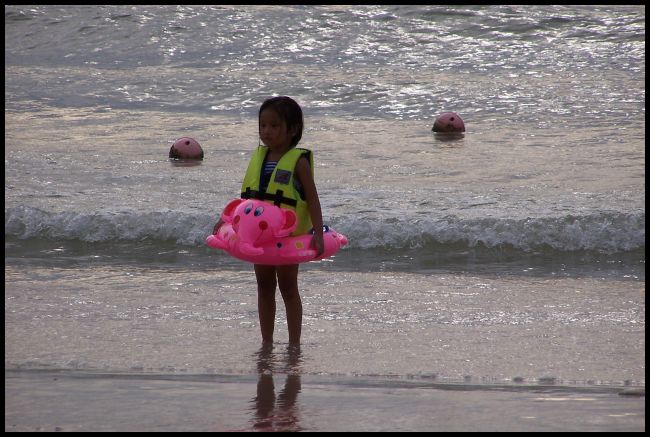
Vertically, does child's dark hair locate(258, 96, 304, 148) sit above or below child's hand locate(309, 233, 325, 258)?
above

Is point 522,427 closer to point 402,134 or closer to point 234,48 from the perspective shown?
point 402,134

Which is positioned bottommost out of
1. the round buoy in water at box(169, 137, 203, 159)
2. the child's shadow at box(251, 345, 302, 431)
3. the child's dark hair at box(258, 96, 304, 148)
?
the child's shadow at box(251, 345, 302, 431)

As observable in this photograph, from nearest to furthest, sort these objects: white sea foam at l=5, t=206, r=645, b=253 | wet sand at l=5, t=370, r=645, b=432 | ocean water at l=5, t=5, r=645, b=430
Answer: wet sand at l=5, t=370, r=645, b=432 → ocean water at l=5, t=5, r=645, b=430 → white sea foam at l=5, t=206, r=645, b=253

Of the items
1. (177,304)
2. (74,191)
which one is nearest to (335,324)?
(177,304)

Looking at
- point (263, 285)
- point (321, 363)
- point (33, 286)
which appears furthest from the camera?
point (33, 286)

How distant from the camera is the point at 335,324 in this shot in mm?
5699

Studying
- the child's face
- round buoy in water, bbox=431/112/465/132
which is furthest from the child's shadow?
round buoy in water, bbox=431/112/465/132

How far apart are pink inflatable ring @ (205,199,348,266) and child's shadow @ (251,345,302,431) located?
48 cm

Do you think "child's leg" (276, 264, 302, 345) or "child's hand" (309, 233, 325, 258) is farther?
"child's leg" (276, 264, 302, 345)

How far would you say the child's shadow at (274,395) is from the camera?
12.6ft

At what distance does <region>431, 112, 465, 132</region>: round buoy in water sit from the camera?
13.2 meters

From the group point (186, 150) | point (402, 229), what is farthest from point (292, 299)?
point (186, 150)

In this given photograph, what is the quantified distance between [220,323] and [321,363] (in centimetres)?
101

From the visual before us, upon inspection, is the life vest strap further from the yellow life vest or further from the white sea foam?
the white sea foam
